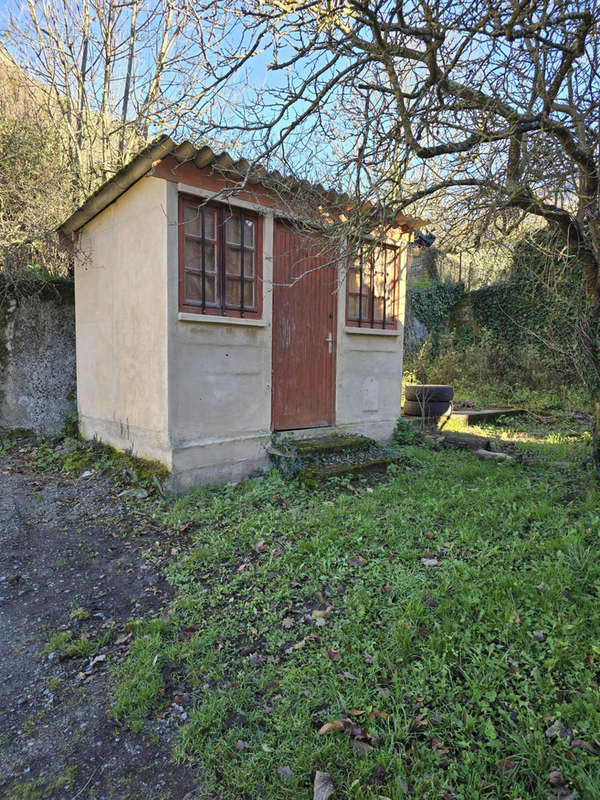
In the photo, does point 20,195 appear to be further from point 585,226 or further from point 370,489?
point 585,226

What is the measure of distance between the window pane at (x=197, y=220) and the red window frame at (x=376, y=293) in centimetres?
225

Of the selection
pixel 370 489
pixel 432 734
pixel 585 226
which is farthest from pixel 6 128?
pixel 432 734

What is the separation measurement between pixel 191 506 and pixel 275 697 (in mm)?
2790

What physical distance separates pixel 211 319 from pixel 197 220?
3.78ft

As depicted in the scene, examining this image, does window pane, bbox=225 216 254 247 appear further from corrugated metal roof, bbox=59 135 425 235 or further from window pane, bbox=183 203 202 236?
corrugated metal roof, bbox=59 135 425 235

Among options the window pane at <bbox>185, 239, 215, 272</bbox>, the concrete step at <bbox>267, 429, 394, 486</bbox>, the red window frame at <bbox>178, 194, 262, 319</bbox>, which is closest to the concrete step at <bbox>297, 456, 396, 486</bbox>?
the concrete step at <bbox>267, 429, 394, 486</bbox>

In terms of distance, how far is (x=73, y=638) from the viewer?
Result: 2.89m

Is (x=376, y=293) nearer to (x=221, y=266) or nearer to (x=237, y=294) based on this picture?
(x=237, y=294)

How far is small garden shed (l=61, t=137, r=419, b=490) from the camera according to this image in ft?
16.6

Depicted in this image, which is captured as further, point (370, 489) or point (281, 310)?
point (281, 310)

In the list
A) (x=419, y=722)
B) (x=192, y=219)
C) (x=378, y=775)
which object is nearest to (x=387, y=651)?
(x=419, y=722)

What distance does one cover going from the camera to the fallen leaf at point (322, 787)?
1.75 m

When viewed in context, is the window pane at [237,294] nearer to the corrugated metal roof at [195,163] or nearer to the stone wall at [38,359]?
the corrugated metal roof at [195,163]

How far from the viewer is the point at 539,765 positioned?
1776mm
